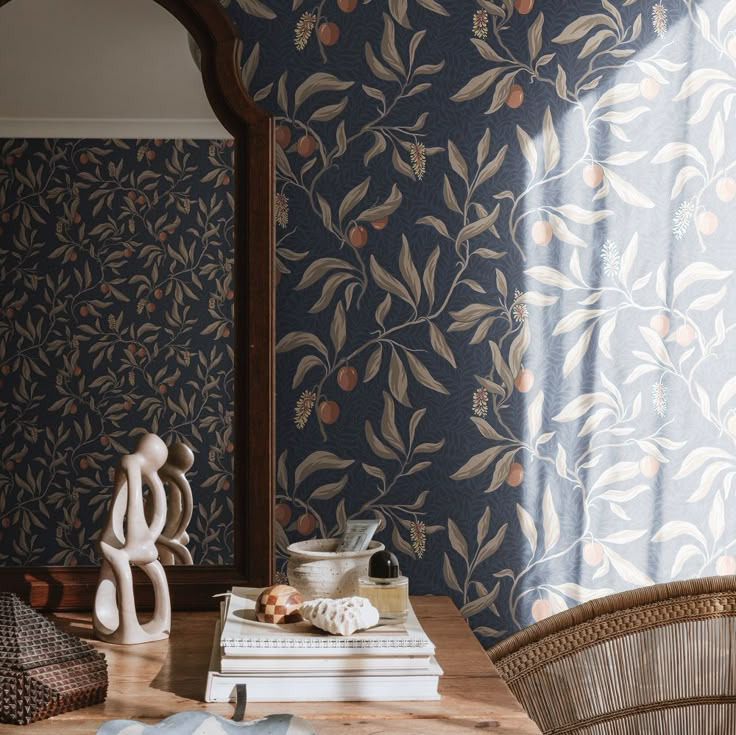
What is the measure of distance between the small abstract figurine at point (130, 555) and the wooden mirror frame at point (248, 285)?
18cm

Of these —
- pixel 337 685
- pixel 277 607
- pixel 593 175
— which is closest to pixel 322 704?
pixel 337 685

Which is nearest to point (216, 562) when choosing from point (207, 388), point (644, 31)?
point (207, 388)

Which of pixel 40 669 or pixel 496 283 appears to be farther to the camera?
pixel 496 283

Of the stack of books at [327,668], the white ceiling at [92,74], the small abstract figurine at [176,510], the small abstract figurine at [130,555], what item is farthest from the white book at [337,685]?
the white ceiling at [92,74]

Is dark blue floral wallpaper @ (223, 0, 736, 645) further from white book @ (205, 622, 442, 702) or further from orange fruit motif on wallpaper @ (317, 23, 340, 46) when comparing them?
white book @ (205, 622, 442, 702)

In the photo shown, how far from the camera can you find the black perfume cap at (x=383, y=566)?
124 centimetres

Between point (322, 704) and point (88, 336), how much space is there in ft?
2.57

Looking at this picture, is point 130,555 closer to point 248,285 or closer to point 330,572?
point 330,572

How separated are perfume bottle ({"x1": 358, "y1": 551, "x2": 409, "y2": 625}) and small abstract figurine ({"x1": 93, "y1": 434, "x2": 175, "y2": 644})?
0.36 metres

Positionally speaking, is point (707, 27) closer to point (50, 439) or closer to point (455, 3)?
point (455, 3)

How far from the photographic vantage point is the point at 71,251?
5.10 feet

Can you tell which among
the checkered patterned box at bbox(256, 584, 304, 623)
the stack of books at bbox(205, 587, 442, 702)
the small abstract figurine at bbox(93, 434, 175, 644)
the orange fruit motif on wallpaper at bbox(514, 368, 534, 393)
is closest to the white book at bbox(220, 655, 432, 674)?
the stack of books at bbox(205, 587, 442, 702)

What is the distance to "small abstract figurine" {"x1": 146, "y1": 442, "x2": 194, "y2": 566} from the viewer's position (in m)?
1.54

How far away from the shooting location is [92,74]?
61.4 inches
